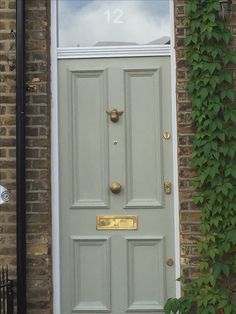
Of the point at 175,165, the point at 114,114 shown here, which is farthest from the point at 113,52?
the point at 175,165

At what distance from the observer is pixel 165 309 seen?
4.79 metres

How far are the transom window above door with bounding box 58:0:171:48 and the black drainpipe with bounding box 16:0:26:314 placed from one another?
457mm

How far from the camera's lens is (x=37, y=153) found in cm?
496

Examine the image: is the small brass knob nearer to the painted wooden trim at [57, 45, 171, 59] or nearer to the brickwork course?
the brickwork course

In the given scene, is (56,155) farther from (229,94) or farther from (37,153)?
(229,94)

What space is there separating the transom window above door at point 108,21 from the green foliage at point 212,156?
0.49 m

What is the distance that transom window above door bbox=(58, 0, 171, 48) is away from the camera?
5.22 meters

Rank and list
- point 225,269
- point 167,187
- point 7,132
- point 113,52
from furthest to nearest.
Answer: point 113,52
point 167,187
point 7,132
point 225,269

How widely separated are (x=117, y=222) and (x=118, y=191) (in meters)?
0.28

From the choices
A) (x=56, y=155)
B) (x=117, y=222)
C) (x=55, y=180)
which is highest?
(x=56, y=155)

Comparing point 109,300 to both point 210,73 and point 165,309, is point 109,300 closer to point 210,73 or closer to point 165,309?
point 165,309

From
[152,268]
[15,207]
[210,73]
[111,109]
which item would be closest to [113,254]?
[152,268]

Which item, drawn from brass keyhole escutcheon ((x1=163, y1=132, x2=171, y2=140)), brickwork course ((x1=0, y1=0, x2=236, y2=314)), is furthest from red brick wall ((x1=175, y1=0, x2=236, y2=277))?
brass keyhole escutcheon ((x1=163, y1=132, x2=171, y2=140))

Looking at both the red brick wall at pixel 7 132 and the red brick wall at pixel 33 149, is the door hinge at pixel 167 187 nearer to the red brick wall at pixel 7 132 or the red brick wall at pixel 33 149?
the red brick wall at pixel 33 149
